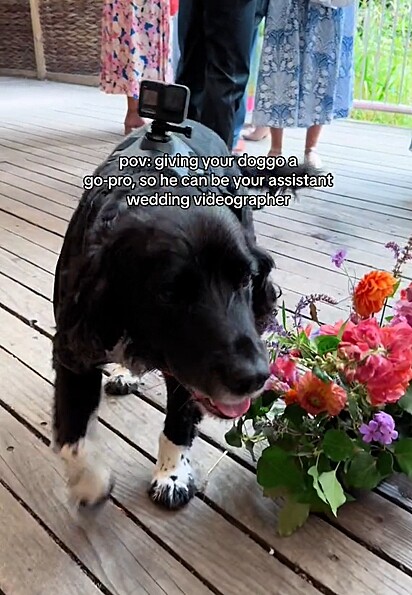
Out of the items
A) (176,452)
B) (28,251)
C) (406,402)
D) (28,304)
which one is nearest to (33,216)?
(28,251)

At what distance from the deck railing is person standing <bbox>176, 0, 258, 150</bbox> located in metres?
2.17

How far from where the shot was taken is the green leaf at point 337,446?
1298mm

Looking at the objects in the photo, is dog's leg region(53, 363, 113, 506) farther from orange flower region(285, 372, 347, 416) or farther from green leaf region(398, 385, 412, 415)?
green leaf region(398, 385, 412, 415)

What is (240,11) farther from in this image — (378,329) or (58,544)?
(58,544)

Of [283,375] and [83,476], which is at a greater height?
[283,375]

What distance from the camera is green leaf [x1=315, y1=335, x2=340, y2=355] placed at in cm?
142

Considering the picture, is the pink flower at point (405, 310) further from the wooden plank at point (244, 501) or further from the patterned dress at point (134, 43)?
the patterned dress at point (134, 43)

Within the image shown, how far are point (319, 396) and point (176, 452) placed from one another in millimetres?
323

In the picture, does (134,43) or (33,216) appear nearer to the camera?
(33,216)

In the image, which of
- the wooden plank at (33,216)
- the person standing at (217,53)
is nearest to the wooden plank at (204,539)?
the wooden plank at (33,216)

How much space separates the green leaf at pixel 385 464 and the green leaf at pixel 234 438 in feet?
0.90

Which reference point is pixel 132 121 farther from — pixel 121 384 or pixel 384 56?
pixel 121 384

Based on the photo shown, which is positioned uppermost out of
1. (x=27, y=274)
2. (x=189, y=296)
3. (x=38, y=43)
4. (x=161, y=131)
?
(x=161, y=131)

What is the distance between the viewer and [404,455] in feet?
4.36
